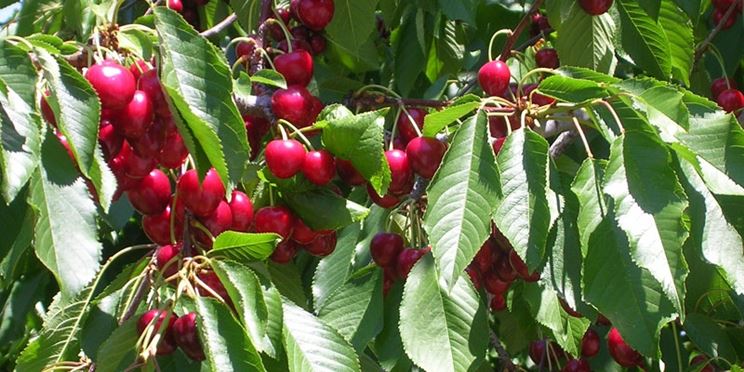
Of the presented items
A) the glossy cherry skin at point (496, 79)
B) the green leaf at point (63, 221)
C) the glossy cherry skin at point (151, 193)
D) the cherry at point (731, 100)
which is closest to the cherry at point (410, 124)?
the glossy cherry skin at point (496, 79)

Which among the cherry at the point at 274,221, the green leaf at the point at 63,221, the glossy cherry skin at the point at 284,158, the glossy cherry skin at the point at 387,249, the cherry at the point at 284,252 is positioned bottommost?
the glossy cherry skin at the point at 387,249

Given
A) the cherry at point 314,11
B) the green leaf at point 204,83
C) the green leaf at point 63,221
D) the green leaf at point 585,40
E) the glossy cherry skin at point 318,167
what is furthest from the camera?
the green leaf at point 585,40

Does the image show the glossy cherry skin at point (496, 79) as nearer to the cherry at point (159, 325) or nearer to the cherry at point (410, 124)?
the cherry at point (410, 124)

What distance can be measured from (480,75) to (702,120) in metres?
0.52

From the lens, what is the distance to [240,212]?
1543 millimetres

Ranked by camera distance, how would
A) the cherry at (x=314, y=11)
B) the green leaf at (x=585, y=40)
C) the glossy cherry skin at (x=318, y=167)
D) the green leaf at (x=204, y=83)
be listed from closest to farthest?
the green leaf at (x=204, y=83), the glossy cherry skin at (x=318, y=167), the cherry at (x=314, y=11), the green leaf at (x=585, y=40)

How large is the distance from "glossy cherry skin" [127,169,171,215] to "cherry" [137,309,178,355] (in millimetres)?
192

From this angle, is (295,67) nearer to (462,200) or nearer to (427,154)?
(427,154)

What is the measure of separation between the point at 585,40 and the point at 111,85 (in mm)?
1260

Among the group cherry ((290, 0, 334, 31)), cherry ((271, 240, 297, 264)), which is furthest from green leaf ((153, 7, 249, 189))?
cherry ((290, 0, 334, 31))

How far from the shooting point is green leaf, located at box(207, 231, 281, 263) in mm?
1327

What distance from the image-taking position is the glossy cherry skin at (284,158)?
5.01 feet

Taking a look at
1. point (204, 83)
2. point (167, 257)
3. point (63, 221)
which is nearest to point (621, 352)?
point (167, 257)

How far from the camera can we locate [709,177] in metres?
1.38
